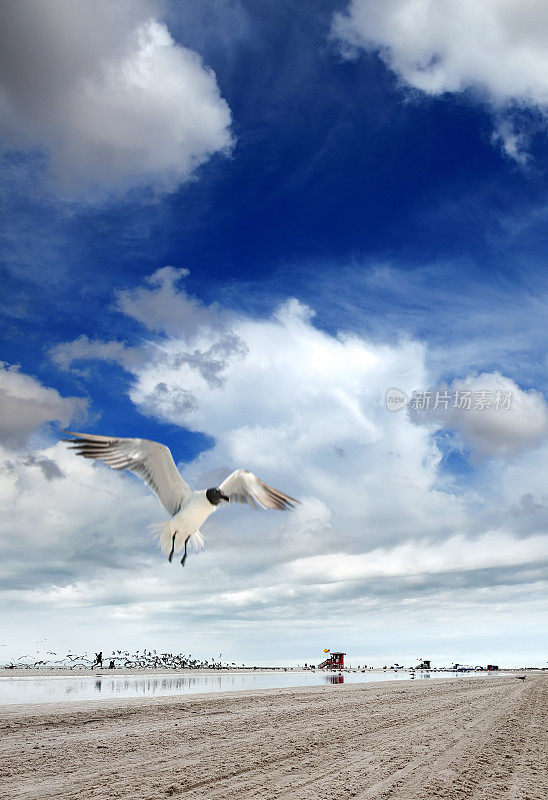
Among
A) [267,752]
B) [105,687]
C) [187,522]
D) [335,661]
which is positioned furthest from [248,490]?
[335,661]

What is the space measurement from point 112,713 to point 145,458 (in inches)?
424

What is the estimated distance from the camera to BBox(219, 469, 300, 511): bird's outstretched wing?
16.6 m

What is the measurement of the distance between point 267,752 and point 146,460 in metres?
7.70

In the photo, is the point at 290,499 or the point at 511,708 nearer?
the point at 290,499

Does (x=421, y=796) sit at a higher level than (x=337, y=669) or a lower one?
higher

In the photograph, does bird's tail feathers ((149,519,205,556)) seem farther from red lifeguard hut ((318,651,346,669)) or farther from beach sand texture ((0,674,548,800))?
red lifeguard hut ((318,651,346,669))

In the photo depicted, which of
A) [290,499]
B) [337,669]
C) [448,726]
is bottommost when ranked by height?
[337,669]

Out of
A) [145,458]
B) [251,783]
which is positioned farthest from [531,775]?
[145,458]

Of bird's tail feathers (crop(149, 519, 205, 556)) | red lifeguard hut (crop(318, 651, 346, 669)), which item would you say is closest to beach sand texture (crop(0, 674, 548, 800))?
bird's tail feathers (crop(149, 519, 205, 556))

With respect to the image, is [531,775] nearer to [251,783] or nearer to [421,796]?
[421,796]

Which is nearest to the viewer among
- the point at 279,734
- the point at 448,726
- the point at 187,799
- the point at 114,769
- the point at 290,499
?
the point at 187,799

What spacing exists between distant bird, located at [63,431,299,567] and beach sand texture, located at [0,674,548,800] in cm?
484

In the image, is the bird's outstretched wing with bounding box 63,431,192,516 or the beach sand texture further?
the bird's outstretched wing with bounding box 63,431,192,516

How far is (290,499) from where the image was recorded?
636 inches
